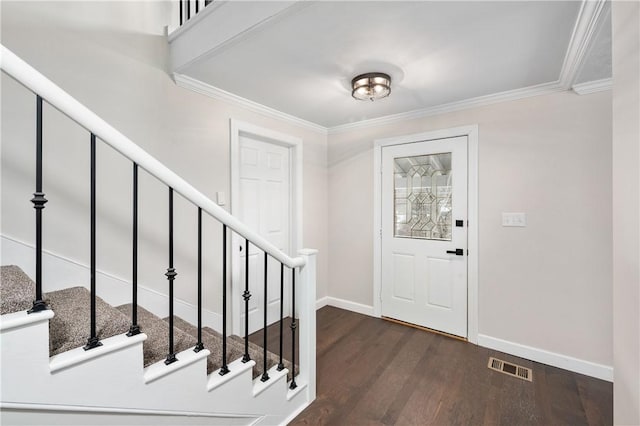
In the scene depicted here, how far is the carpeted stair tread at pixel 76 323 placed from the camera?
3.20 feet

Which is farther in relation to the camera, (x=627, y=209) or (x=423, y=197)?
(x=423, y=197)

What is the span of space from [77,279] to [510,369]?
3.14 meters

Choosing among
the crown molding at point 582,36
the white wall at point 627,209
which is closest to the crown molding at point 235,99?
the crown molding at point 582,36

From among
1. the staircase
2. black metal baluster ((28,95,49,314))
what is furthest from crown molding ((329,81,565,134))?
black metal baluster ((28,95,49,314))

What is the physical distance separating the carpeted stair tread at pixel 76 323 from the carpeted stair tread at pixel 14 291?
0.16 meters

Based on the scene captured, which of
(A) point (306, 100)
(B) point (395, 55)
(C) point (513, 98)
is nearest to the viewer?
(B) point (395, 55)

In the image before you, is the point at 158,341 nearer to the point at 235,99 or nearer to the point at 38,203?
the point at 38,203

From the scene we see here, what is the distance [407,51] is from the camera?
1.82 m

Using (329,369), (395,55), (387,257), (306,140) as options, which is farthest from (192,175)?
(387,257)

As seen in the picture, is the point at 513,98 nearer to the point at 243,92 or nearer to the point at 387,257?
the point at 387,257

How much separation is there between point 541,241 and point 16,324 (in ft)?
10.1

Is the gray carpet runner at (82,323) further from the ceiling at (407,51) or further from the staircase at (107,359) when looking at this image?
the ceiling at (407,51)

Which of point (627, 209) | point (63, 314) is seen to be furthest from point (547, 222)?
point (63, 314)

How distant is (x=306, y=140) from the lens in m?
3.33
